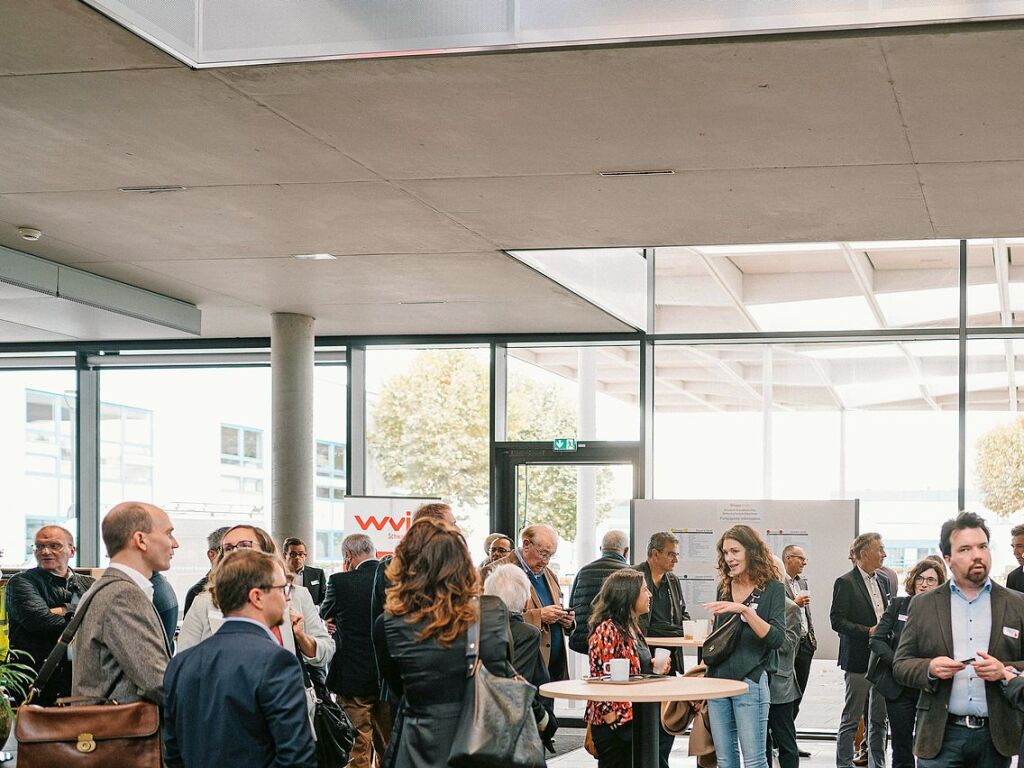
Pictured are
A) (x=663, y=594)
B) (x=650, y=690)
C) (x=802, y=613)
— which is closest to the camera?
(x=650, y=690)

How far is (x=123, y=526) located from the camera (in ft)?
15.0

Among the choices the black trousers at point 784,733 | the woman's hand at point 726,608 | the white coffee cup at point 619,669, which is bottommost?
the black trousers at point 784,733

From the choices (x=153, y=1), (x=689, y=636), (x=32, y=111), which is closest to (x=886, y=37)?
(x=153, y=1)

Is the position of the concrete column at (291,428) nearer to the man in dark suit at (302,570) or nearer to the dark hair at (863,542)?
the man in dark suit at (302,570)

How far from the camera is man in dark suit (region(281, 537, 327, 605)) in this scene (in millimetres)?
9227

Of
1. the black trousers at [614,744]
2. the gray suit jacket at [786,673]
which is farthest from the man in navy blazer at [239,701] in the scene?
the gray suit jacket at [786,673]

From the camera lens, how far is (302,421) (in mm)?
11852

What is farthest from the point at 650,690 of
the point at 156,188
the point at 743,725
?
the point at 156,188

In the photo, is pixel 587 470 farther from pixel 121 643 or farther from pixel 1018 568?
pixel 121 643

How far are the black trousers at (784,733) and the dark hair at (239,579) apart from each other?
4.78m

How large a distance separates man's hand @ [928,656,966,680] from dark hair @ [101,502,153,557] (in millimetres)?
3015

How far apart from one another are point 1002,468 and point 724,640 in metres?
5.36

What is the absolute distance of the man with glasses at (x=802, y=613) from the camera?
9.27 m

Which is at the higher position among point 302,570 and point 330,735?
point 302,570
